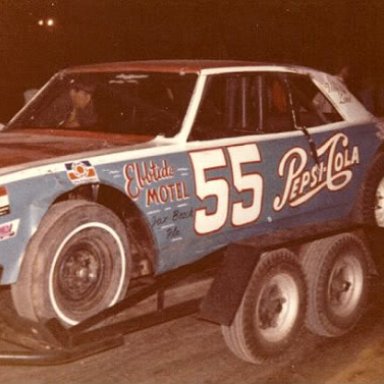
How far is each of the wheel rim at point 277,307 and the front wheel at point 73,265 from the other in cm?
100

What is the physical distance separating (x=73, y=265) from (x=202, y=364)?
130 centimetres

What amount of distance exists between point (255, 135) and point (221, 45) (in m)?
14.9

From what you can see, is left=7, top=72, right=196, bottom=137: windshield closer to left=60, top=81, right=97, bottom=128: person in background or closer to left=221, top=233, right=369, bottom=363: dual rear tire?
left=60, top=81, right=97, bottom=128: person in background

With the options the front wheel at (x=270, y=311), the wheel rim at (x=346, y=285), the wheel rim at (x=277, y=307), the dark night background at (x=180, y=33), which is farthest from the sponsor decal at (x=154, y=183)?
the dark night background at (x=180, y=33)

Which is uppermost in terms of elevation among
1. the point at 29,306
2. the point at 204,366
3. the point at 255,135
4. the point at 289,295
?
the point at 255,135

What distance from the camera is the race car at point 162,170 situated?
13.6 ft

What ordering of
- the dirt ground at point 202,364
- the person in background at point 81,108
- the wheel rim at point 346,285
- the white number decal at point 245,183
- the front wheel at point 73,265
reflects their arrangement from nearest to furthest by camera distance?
the front wheel at point 73,265, the dirt ground at point 202,364, the white number decal at point 245,183, the person in background at point 81,108, the wheel rim at point 346,285

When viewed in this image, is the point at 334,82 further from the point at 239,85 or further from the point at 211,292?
the point at 211,292

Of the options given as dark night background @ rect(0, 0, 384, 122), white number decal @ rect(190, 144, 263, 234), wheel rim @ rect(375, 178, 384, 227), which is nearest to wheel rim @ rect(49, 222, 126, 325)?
white number decal @ rect(190, 144, 263, 234)

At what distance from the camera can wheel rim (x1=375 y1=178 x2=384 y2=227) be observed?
264 inches

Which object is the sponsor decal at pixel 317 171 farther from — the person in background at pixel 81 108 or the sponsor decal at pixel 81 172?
the sponsor decal at pixel 81 172

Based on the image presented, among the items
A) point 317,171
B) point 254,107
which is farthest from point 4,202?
point 317,171

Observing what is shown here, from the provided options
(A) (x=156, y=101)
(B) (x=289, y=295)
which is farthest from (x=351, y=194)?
(A) (x=156, y=101)

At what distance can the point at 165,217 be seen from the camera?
4.71 meters
